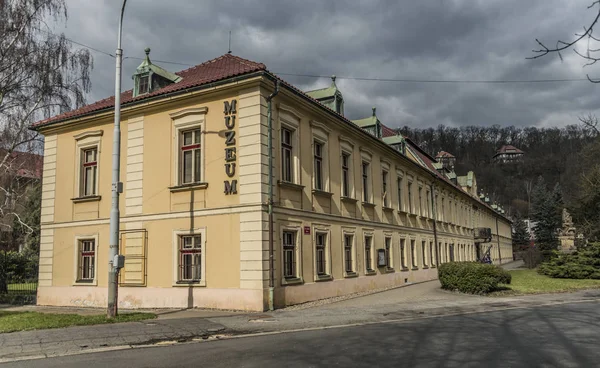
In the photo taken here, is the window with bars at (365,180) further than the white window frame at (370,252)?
Yes

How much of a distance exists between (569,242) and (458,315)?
38.0m

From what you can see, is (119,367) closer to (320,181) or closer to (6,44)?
(320,181)

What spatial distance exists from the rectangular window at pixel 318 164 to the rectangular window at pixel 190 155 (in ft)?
15.4

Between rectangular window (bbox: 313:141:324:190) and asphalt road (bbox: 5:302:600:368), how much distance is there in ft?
28.3

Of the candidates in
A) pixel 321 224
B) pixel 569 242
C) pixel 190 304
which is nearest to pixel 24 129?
pixel 190 304

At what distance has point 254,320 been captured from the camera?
12.5 meters

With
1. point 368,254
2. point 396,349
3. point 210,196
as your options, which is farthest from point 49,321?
point 368,254

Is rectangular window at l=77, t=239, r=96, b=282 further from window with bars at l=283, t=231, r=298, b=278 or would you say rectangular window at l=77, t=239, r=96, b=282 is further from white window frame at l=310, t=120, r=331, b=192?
white window frame at l=310, t=120, r=331, b=192

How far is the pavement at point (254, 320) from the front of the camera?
9.23 m

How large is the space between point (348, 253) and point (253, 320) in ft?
29.0

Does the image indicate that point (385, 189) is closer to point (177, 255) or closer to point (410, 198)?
point (410, 198)

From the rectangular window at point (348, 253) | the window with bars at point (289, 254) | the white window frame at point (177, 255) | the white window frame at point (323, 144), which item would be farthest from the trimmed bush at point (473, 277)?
the white window frame at point (177, 255)

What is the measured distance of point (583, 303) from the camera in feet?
51.3

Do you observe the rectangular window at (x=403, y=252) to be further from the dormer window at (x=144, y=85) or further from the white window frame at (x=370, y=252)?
the dormer window at (x=144, y=85)
